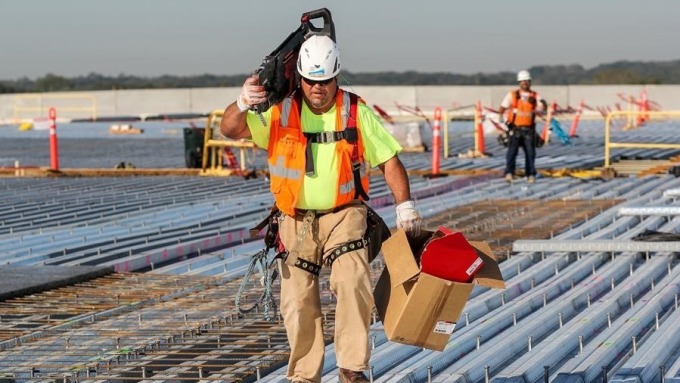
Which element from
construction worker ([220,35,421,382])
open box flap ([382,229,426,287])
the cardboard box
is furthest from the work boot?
open box flap ([382,229,426,287])

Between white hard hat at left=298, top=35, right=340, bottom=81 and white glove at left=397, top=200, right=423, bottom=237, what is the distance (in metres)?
0.75

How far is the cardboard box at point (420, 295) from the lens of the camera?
23.9 feet

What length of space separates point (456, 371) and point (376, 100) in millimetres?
46893

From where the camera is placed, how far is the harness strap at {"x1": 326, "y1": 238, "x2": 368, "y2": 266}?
24.3ft

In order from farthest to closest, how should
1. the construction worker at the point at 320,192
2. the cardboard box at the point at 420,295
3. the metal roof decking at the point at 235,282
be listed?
the metal roof decking at the point at 235,282 → the construction worker at the point at 320,192 → the cardboard box at the point at 420,295

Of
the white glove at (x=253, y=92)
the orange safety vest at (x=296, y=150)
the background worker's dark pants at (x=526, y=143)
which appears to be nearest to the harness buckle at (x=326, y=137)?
the orange safety vest at (x=296, y=150)

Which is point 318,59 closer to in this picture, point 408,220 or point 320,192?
point 320,192

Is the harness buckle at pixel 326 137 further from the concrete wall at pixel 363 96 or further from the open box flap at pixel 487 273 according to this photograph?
the concrete wall at pixel 363 96

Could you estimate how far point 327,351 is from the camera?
30.1ft

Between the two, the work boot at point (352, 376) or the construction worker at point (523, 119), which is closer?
the work boot at point (352, 376)

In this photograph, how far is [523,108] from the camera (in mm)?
21453

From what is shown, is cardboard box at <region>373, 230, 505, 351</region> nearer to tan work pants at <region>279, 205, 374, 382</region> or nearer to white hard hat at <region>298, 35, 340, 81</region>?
tan work pants at <region>279, 205, 374, 382</region>

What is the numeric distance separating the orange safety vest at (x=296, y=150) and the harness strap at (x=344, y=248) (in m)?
0.20

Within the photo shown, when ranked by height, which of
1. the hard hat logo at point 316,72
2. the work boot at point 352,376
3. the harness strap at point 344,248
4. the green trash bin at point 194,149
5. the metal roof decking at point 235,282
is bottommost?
the metal roof decking at point 235,282
